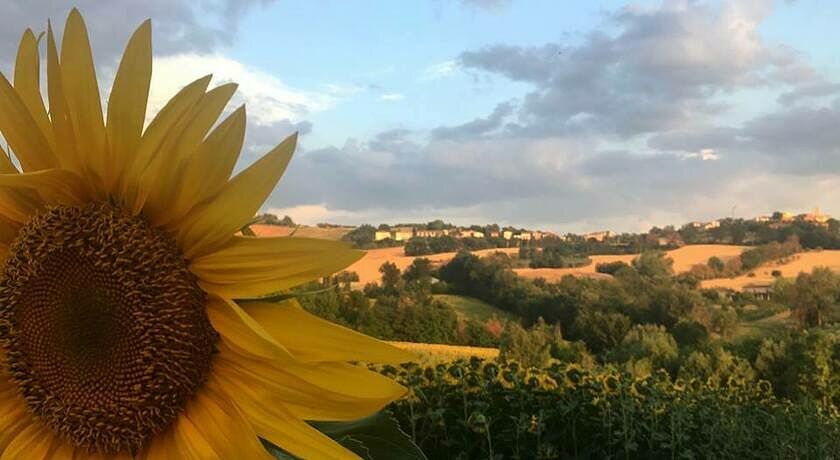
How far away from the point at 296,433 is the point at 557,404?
392cm

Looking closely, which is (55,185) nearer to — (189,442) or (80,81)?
(80,81)

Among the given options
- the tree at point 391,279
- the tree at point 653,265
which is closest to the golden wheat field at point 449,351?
the tree at point 391,279

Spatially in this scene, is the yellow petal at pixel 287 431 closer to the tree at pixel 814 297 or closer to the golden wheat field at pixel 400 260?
the golden wheat field at pixel 400 260

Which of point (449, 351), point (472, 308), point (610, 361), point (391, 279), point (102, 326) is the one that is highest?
point (102, 326)

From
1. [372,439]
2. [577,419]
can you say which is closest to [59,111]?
[372,439]

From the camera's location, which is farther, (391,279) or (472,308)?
(472,308)

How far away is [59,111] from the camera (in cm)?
99

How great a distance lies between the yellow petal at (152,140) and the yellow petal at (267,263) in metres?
0.10

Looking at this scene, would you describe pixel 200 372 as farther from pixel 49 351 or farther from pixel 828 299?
pixel 828 299

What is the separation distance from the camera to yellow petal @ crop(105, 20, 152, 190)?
0.91 metres

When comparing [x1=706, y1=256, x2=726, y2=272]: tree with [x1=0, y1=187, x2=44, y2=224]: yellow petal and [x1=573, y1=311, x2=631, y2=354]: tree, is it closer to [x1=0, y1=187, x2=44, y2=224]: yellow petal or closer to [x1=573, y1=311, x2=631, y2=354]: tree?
[x1=573, y1=311, x2=631, y2=354]: tree

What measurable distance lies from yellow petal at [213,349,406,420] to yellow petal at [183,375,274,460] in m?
0.03

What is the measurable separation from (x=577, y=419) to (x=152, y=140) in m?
4.02

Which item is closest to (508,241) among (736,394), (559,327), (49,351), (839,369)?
(559,327)
